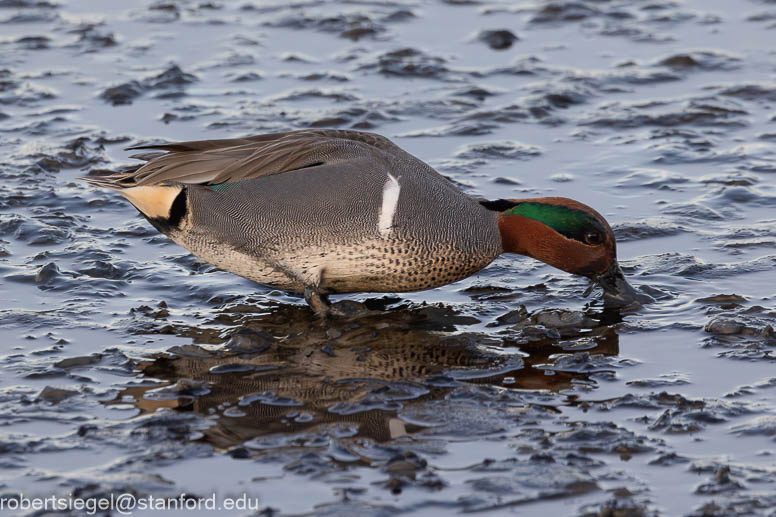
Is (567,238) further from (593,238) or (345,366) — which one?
(345,366)

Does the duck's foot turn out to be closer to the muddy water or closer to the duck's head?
the muddy water

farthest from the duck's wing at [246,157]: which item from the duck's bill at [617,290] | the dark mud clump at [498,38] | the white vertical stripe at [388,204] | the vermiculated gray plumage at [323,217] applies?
the dark mud clump at [498,38]

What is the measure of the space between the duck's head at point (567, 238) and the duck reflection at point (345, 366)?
27cm

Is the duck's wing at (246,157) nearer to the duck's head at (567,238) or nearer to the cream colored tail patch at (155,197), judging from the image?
the cream colored tail patch at (155,197)

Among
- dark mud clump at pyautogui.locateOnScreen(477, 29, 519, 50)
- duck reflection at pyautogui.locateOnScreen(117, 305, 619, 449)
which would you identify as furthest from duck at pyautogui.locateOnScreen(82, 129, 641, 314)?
dark mud clump at pyautogui.locateOnScreen(477, 29, 519, 50)

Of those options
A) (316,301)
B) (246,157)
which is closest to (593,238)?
(316,301)

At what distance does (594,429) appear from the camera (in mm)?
4695

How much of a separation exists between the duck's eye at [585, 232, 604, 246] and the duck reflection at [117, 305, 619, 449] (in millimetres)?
398

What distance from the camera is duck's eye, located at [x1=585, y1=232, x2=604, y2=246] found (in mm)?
6098

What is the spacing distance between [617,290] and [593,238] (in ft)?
1.11

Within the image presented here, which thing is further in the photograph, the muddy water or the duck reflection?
the duck reflection

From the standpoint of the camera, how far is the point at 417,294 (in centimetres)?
656

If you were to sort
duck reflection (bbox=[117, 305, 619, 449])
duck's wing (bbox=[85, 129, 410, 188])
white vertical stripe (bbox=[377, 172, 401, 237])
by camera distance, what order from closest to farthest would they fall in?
1. duck reflection (bbox=[117, 305, 619, 449])
2. white vertical stripe (bbox=[377, 172, 401, 237])
3. duck's wing (bbox=[85, 129, 410, 188])

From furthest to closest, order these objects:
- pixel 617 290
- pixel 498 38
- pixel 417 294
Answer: pixel 498 38 < pixel 417 294 < pixel 617 290
